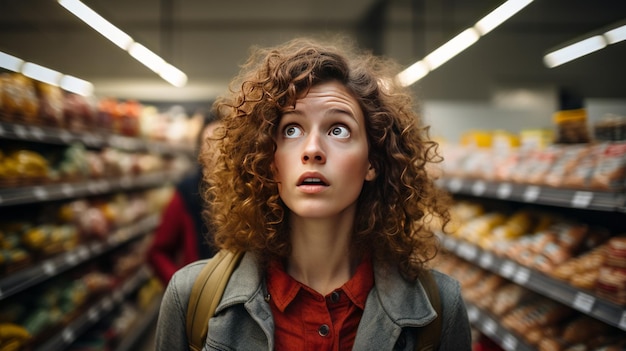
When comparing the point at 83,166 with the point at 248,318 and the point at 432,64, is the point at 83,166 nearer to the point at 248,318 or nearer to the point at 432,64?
the point at 248,318

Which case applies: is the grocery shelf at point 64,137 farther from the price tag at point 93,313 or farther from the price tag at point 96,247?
the price tag at point 93,313

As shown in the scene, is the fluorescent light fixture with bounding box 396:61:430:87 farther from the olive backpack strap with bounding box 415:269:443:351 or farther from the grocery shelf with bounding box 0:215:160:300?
the olive backpack strap with bounding box 415:269:443:351

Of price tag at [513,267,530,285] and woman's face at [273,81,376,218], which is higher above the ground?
woman's face at [273,81,376,218]

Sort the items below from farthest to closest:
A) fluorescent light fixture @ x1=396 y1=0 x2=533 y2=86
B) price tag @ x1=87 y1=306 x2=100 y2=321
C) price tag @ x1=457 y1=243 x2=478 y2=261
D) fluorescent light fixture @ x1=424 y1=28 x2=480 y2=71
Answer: fluorescent light fixture @ x1=424 y1=28 x2=480 y2=71 → fluorescent light fixture @ x1=396 y1=0 x2=533 y2=86 → price tag @ x1=87 y1=306 x2=100 y2=321 → price tag @ x1=457 y1=243 x2=478 y2=261

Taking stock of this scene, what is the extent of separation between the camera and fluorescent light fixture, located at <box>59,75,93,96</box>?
2474mm

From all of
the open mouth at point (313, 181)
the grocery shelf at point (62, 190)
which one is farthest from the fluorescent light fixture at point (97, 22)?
the open mouth at point (313, 181)

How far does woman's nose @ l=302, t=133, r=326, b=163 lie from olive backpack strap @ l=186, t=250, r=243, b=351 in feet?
1.34

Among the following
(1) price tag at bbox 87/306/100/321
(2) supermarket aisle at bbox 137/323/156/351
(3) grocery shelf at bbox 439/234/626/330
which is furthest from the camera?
(2) supermarket aisle at bbox 137/323/156/351

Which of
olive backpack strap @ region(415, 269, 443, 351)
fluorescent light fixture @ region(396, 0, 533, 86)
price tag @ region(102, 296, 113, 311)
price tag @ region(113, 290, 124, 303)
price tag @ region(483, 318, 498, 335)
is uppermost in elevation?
fluorescent light fixture @ region(396, 0, 533, 86)

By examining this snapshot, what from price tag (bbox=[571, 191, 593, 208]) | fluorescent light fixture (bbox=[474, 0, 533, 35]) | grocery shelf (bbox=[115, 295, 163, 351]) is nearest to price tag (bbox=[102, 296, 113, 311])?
grocery shelf (bbox=[115, 295, 163, 351])

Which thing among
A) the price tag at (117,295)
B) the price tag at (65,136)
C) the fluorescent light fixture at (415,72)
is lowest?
the price tag at (117,295)

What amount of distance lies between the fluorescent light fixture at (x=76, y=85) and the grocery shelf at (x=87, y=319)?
4.77 feet

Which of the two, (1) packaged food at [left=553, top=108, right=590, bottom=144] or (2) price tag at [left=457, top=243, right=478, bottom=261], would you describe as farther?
(2) price tag at [left=457, top=243, right=478, bottom=261]

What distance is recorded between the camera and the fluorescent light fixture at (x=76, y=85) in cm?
247
